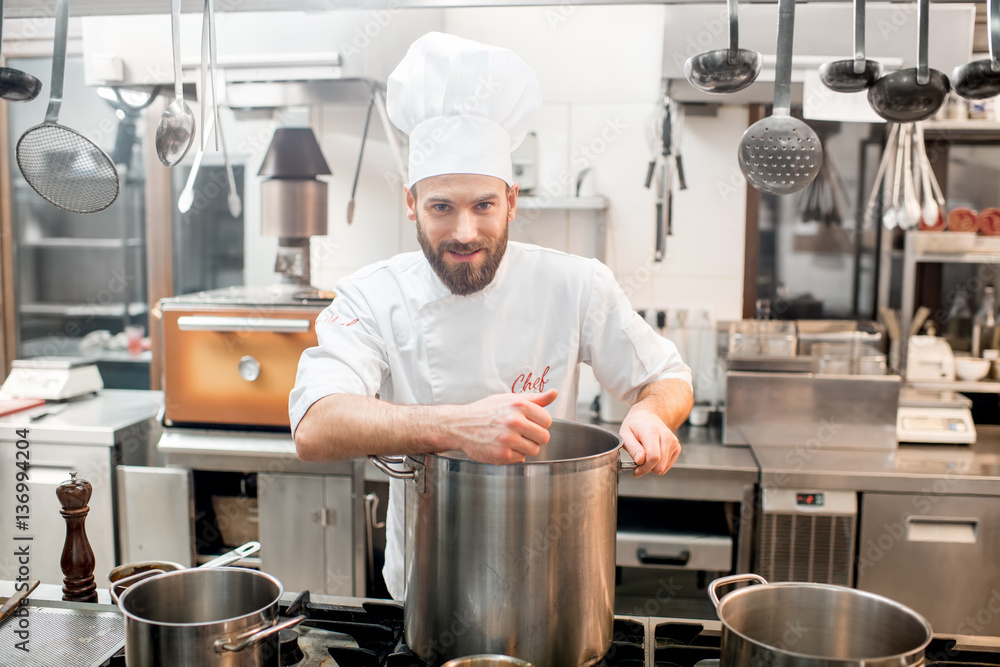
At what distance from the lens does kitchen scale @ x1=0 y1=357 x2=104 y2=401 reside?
283 centimetres

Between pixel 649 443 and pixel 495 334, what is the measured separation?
0.45 m

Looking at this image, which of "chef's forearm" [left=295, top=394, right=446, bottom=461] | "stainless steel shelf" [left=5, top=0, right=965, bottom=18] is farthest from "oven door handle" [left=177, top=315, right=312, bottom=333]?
"chef's forearm" [left=295, top=394, right=446, bottom=461]

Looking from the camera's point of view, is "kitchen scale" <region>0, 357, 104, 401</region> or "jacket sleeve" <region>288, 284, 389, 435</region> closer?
"jacket sleeve" <region>288, 284, 389, 435</region>

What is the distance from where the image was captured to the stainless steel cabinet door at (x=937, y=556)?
222 centimetres

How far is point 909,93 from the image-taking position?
1.15m

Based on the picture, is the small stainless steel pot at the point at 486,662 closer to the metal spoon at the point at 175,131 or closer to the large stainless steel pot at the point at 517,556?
the large stainless steel pot at the point at 517,556

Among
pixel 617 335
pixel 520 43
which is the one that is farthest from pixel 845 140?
pixel 617 335

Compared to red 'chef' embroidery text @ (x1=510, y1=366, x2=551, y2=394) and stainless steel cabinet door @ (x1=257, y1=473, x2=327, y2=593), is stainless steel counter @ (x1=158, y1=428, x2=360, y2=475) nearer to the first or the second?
stainless steel cabinet door @ (x1=257, y1=473, x2=327, y2=593)

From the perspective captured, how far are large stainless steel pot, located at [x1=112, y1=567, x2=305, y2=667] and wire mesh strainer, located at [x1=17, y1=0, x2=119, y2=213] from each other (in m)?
0.65

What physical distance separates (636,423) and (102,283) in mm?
4128

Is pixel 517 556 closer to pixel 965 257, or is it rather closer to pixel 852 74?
pixel 852 74

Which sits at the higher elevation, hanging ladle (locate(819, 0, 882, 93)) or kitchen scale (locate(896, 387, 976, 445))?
hanging ladle (locate(819, 0, 882, 93))

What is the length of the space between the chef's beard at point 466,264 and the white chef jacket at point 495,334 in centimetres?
4

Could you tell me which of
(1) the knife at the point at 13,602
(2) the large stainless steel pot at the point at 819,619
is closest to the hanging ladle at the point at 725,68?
(2) the large stainless steel pot at the point at 819,619
